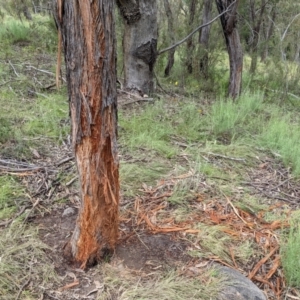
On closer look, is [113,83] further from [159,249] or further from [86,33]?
[159,249]

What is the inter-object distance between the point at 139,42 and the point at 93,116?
370 cm

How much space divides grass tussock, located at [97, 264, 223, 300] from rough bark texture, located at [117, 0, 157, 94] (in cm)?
382

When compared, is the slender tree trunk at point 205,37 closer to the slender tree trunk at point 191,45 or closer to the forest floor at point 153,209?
the slender tree trunk at point 191,45

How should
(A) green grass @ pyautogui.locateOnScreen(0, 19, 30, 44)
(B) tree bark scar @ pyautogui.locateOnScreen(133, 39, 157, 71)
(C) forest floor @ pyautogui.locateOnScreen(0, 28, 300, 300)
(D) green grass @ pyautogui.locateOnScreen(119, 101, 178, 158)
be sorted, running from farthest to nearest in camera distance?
1. (A) green grass @ pyautogui.locateOnScreen(0, 19, 30, 44)
2. (B) tree bark scar @ pyautogui.locateOnScreen(133, 39, 157, 71)
3. (D) green grass @ pyautogui.locateOnScreen(119, 101, 178, 158)
4. (C) forest floor @ pyautogui.locateOnScreen(0, 28, 300, 300)

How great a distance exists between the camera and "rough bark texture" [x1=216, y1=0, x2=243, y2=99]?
18.1 ft

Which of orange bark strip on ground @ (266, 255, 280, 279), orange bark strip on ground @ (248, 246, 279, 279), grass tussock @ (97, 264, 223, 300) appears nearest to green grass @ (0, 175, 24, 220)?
grass tussock @ (97, 264, 223, 300)

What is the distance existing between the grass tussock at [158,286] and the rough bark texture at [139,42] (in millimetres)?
3824

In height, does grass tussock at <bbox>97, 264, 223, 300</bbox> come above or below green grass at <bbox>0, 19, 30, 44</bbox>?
below

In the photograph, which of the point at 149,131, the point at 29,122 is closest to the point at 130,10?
the point at 149,131

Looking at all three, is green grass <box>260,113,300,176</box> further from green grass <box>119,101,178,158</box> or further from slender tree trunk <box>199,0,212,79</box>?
slender tree trunk <box>199,0,212,79</box>

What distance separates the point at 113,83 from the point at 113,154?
15.4 inches

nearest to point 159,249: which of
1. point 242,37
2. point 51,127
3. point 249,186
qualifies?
point 249,186

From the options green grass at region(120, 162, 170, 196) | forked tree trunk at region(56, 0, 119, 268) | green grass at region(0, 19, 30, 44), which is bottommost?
green grass at region(120, 162, 170, 196)

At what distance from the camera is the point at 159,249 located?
7.91 feet
